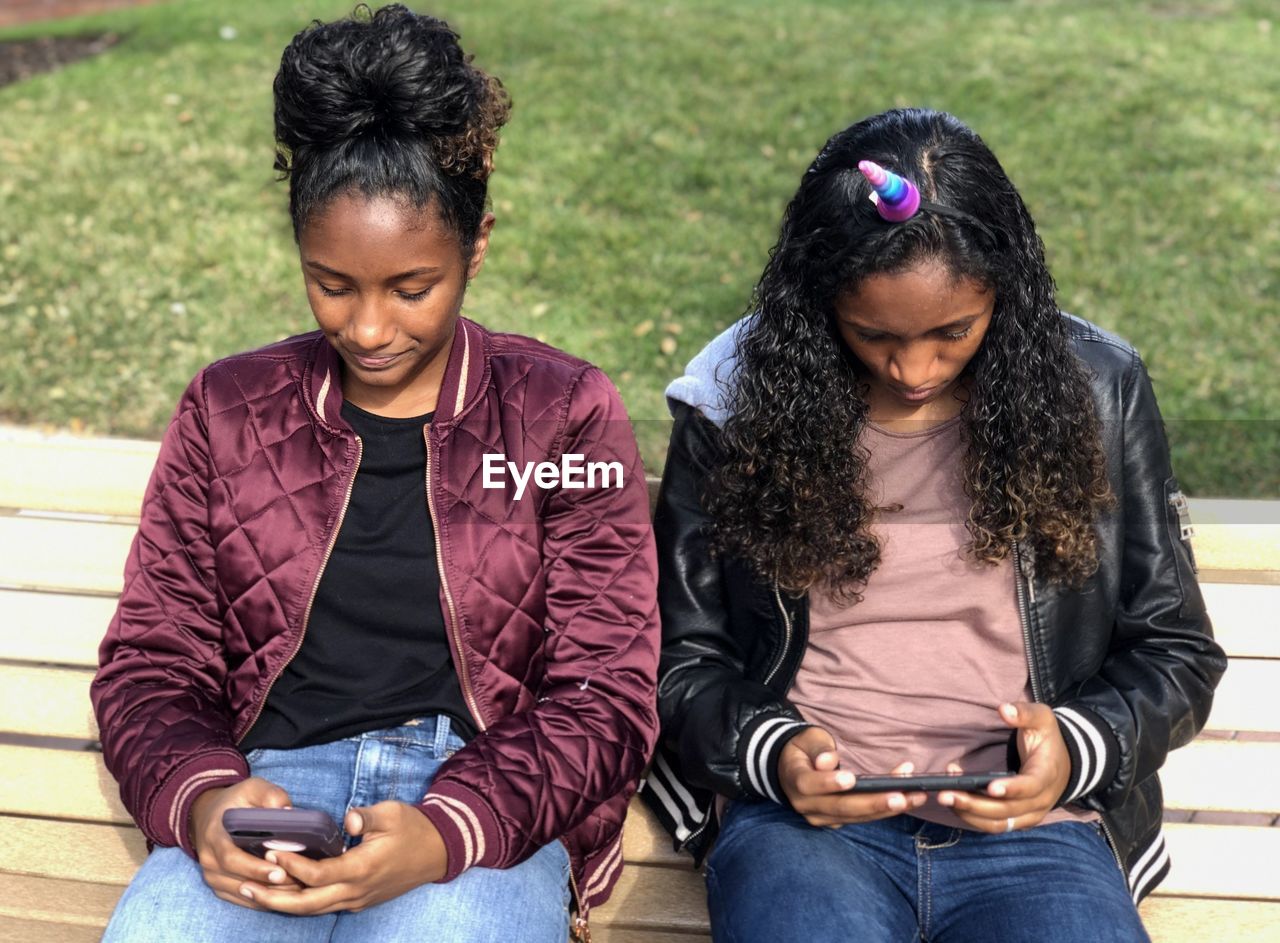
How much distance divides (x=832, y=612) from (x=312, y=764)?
3.22ft

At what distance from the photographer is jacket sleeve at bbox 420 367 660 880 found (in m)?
2.46

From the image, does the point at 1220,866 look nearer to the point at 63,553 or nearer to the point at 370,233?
the point at 370,233

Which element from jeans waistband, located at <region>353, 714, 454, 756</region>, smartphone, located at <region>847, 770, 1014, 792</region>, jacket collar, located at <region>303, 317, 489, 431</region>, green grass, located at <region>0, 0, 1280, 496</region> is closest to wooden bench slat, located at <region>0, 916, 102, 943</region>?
jeans waistband, located at <region>353, 714, 454, 756</region>

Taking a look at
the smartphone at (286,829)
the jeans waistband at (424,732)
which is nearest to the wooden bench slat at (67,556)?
the jeans waistband at (424,732)

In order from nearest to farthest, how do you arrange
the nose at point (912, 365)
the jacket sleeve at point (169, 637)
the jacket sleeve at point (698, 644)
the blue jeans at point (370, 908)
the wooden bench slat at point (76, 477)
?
the blue jeans at point (370, 908) → the nose at point (912, 365) → the jacket sleeve at point (169, 637) → the jacket sleeve at point (698, 644) → the wooden bench slat at point (76, 477)

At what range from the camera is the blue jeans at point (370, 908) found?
92.7 inches

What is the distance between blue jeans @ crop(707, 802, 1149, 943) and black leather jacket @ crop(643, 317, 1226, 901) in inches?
3.4

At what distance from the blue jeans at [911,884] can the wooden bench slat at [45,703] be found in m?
1.50

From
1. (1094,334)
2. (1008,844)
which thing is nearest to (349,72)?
(1094,334)

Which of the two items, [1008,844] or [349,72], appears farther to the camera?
[1008,844]

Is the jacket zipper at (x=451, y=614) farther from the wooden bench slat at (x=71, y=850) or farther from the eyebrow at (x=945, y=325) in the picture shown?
the wooden bench slat at (x=71, y=850)

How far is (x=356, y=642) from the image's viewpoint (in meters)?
2.69

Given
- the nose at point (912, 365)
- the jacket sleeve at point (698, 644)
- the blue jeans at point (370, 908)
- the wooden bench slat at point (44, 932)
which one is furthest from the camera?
the wooden bench slat at point (44, 932)

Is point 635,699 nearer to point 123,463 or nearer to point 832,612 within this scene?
point 832,612
